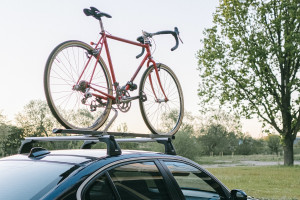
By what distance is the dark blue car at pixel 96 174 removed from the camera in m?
2.96

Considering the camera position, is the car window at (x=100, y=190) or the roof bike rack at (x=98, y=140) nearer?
the car window at (x=100, y=190)

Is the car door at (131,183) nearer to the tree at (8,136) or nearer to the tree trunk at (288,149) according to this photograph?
the tree trunk at (288,149)

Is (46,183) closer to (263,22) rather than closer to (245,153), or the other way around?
(263,22)

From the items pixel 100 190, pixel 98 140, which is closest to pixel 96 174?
pixel 100 190

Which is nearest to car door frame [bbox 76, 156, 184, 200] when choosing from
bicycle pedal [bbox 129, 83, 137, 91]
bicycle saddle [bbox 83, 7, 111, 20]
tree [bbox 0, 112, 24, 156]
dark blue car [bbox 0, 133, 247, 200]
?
dark blue car [bbox 0, 133, 247, 200]

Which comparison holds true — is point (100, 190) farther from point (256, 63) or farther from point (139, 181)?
point (256, 63)

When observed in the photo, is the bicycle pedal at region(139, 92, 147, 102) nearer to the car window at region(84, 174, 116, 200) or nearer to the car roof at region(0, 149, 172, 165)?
the car roof at region(0, 149, 172, 165)

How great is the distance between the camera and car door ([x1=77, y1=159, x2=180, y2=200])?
3124mm

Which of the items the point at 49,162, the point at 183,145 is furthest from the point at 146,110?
the point at 183,145

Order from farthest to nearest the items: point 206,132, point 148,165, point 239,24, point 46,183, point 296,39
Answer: point 206,132 → point 239,24 → point 296,39 → point 148,165 → point 46,183

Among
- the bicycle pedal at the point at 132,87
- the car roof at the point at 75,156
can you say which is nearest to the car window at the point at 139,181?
the car roof at the point at 75,156

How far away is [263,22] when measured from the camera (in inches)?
1227

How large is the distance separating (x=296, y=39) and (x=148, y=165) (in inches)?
1099

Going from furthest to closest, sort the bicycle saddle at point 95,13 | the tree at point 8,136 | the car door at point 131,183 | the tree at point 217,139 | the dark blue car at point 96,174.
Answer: the tree at point 217,139, the tree at point 8,136, the bicycle saddle at point 95,13, the car door at point 131,183, the dark blue car at point 96,174
